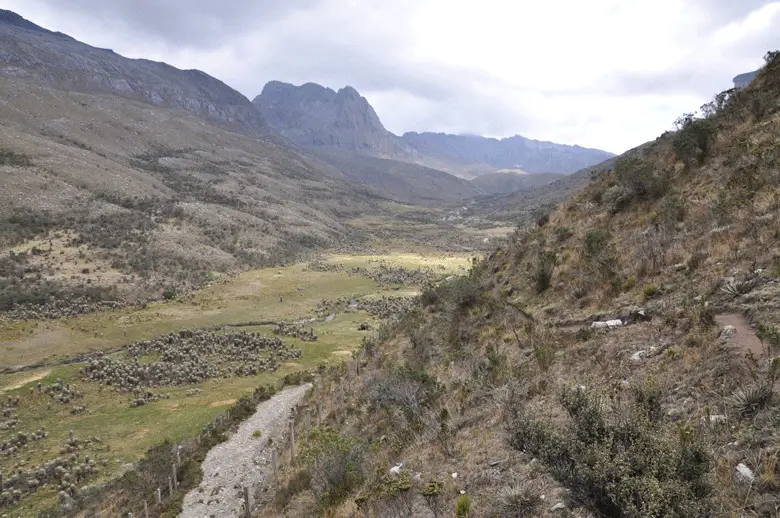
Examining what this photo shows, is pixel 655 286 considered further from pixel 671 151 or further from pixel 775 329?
pixel 671 151

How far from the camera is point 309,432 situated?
68.1 ft

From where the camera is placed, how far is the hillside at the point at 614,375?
5.66 m

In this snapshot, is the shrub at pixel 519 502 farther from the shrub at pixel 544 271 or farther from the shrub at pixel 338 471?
the shrub at pixel 544 271

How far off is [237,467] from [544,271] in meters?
17.0

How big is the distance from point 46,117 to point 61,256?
117m

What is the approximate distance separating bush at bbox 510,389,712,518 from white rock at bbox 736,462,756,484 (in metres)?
0.59

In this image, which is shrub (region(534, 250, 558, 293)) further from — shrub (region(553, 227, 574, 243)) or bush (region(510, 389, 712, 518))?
bush (region(510, 389, 712, 518))

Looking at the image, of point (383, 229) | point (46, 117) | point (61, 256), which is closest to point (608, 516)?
point (61, 256)

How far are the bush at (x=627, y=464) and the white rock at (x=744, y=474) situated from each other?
0.59m

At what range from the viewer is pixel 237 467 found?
21250mm

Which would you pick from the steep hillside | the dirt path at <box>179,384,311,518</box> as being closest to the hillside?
the dirt path at <box>179,384,311,518</box>

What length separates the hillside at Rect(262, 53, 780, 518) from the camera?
18.6ft

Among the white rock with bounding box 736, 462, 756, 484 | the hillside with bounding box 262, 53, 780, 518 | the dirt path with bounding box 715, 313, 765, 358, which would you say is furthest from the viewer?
the dirt path with bounding box 715, 313, 765, 358

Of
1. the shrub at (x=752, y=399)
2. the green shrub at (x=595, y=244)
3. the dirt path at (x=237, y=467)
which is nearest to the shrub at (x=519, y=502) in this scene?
the shrub at (x=752, y=399)
